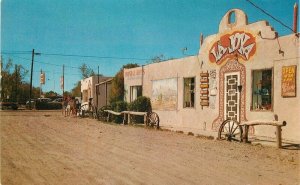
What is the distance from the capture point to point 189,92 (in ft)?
56.5

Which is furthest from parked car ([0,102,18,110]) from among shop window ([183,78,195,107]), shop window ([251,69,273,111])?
shop window ([251,69,273,111])

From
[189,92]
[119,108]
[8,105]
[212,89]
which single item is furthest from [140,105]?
[8,105]

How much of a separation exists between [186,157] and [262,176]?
2361 millimetres

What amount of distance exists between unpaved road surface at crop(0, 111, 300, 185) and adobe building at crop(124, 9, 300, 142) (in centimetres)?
230

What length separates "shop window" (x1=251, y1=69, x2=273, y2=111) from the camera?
12.7 metres

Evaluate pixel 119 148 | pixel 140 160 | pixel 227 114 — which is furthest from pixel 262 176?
pixel 227 114

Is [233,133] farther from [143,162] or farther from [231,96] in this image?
[143,162]

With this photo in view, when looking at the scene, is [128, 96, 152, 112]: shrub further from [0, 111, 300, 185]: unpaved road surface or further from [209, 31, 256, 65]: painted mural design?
[0, 111, 300, 185]: unpaved road surface

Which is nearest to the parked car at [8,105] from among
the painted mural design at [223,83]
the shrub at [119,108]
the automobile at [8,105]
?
the automobile at [8,105]

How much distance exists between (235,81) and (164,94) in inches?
221

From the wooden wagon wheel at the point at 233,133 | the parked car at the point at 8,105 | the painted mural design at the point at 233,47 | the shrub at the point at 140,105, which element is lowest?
the wooden wagon wheel at the point at 233,133

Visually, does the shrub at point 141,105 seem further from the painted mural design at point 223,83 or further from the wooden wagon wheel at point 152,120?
the painted mural design at point 223,83

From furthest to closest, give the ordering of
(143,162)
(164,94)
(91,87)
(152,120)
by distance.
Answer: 1. (91,87)
2. (164,94)
3. (152,120)
4. (143,162)

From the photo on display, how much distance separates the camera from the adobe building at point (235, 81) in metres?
11.8
